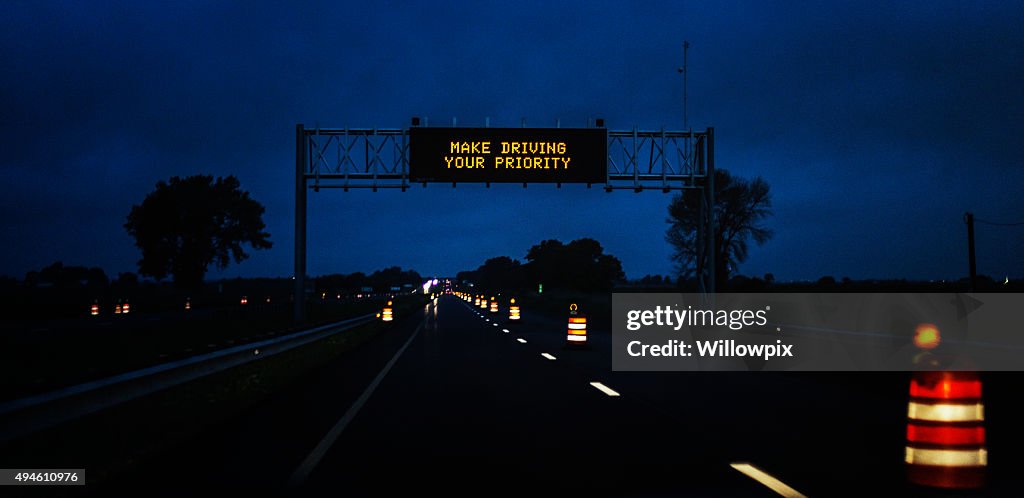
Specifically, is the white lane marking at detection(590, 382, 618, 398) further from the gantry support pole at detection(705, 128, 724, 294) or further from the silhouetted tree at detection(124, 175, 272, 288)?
the silhouetted tree at detection(124, 175, 272, 288)

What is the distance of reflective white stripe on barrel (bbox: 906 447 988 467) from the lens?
703 cm

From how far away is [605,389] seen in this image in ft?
47.7

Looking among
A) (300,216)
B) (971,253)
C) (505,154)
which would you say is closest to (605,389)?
(505,154)

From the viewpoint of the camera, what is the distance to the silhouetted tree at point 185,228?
8731cm

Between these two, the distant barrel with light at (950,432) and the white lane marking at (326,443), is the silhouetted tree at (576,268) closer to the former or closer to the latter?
the white lane marking at (326,443)

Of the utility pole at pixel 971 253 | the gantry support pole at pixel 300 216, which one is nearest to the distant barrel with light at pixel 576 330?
the gantry support pole at pixel 300 216

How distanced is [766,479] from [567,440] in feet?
8.46

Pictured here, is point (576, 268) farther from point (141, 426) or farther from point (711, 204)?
point (141, 426)

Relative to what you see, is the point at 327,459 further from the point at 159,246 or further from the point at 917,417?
the point at 159,246

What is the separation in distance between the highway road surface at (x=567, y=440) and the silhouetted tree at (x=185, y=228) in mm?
77416

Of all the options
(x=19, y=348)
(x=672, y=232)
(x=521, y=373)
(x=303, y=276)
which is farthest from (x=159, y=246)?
(x=521, y=373)

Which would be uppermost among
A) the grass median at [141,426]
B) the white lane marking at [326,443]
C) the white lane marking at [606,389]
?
the white lane marking at [326,443]

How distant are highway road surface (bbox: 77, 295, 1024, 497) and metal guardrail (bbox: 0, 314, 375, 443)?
0.82 metres

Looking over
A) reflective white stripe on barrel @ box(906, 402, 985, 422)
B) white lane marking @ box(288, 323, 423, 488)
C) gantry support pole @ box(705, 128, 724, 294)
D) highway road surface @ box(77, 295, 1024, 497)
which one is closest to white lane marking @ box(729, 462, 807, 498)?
highway road surface @ box(77, 295, 1024, 497)
